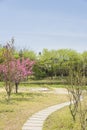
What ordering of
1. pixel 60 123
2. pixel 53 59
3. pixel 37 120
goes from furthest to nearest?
pixel 53 59 < pixel 37 120 < pixel 60 123

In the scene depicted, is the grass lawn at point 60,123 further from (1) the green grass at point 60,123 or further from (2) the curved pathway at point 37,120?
(2) the curved pathway at point 37,120

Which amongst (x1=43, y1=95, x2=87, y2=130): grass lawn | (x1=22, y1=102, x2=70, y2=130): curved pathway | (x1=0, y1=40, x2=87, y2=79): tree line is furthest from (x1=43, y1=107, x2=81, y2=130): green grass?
(x1=0, y1=40, x2=87, y2=79): tree line

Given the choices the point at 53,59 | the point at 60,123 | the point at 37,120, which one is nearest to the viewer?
the point at 60,123

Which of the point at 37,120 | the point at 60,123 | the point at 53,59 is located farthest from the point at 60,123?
the point at 53,59

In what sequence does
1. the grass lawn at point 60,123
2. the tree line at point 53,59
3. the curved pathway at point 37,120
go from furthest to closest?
the tree line at point 53,59, the grass lawn at point 60,123, the curved pathway at point 37,120

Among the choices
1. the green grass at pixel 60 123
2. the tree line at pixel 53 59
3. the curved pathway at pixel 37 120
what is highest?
the tree line at pixel 53 59

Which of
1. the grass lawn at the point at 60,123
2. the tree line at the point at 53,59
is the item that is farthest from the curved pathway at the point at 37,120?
the tree line at the point at 53,59

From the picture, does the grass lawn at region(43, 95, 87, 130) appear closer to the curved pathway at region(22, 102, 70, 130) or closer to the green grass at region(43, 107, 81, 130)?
the green grass at region(43, 107, 81, 130)

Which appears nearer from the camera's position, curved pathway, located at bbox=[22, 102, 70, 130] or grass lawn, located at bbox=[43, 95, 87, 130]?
curved pathway, located at bbox=[22, 102, 70, 130]

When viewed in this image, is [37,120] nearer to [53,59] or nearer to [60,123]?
[60,123]

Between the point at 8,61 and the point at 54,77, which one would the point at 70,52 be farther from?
the point at 8,61

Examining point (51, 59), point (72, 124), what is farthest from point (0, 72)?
point (51, 59)

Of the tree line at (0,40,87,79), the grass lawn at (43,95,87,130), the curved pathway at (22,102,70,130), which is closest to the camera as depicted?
the curved pathway at (22,102,70,130)

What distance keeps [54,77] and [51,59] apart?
7.16 meters
